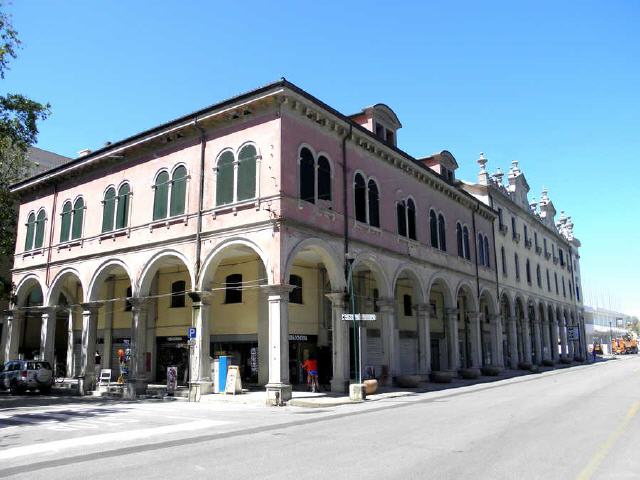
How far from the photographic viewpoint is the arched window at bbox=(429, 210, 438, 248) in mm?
32062

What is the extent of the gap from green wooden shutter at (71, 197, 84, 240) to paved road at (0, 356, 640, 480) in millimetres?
13147

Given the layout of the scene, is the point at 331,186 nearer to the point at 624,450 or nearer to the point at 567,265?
the point at 624,450

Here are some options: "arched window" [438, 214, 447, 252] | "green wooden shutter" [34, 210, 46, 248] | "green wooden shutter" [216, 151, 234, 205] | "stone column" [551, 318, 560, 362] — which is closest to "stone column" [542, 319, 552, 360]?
"stone column" [551, 318, 560, 362]

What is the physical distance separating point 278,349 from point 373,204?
9846mm

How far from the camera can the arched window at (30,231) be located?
32.3m

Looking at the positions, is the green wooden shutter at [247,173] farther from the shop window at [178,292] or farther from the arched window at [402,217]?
the arched window at [402,217]

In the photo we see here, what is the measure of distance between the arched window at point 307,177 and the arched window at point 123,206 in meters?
9.62

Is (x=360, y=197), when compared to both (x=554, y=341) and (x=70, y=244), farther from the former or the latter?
(x=554, y=341)

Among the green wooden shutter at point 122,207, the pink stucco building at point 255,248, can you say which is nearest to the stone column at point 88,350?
the pink stucco building at point 255,248

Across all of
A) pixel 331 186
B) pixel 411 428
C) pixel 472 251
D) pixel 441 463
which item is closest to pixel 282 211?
pixel 331 186

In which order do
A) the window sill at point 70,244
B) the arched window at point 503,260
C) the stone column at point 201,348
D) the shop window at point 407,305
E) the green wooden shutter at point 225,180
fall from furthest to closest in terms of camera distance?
the arched window at point 503,260
the shop window at point 407,305
the window sill at point 70,244
the green wooden shutter at point 225,180
the stone column at point 201,348

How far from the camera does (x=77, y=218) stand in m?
29.3

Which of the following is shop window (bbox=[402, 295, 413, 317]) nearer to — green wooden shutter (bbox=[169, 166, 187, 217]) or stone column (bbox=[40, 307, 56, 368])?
green wooden shutter (bbox=[169, 166, 187, 217])

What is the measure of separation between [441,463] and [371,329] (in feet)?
70.0
